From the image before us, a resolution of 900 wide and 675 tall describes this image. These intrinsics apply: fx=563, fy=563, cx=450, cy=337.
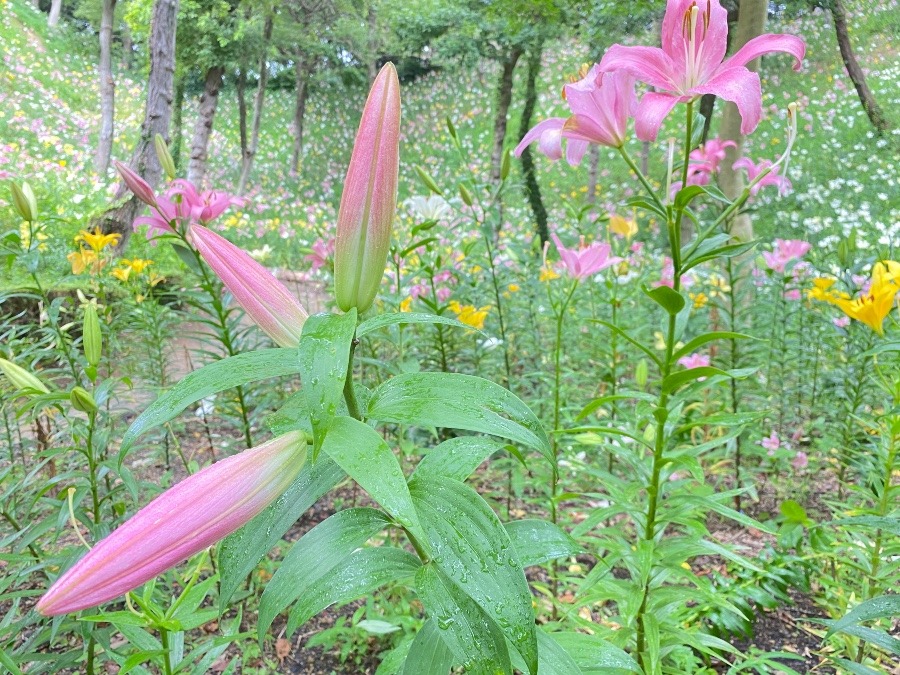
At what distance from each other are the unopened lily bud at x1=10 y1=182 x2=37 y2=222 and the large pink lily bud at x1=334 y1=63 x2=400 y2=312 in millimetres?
1034

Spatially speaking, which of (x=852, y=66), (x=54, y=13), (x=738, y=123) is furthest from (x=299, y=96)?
(x=852, y=66)

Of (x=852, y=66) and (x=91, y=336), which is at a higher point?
(x=852, y=66)

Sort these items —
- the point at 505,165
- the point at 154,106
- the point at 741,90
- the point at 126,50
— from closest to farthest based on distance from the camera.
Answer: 1. the point at 741,90
2. the point at 505,165
3. the point at 154,106
4. the point at 126,50

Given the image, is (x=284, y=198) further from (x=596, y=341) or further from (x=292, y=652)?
(x=292, y=652)

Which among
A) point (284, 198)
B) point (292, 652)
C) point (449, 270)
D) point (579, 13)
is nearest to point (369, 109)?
point (292, 652)

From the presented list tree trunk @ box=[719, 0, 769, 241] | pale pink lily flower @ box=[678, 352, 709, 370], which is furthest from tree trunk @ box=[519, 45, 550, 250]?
pale pink lily flower @ box=[678, 352, 709, 370]

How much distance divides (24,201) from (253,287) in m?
0.99

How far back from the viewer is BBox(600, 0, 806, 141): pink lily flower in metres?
0.60

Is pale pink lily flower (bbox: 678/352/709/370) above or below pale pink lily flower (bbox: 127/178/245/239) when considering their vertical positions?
below

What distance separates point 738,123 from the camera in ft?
8.93

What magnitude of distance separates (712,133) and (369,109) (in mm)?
5041

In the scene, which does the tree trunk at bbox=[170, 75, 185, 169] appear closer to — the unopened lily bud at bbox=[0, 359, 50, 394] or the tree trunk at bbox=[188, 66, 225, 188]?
the tree trunk at bbox=[188, 66, 225, 188]

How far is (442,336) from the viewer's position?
1649mm

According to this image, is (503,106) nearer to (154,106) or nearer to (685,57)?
(154,106)
